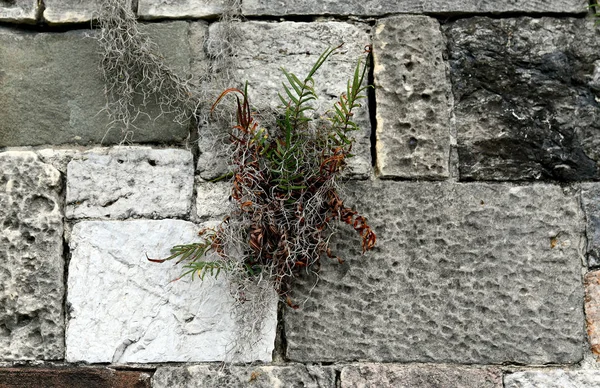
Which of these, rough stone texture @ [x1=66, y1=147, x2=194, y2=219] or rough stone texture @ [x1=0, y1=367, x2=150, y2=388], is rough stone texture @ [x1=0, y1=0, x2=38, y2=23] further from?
rough stone texture @ [x1=0, y1=367, x2=150, y2=388]

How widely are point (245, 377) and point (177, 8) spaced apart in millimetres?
1398

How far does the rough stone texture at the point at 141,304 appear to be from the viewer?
2152mm

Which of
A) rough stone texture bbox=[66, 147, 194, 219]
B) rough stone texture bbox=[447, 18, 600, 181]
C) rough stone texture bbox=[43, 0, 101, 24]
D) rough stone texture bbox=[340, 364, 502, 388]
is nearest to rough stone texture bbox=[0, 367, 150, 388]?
rough stone texture bbox=[66, 147, 194, 219]

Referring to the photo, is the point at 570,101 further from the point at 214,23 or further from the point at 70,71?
the point at 70,71

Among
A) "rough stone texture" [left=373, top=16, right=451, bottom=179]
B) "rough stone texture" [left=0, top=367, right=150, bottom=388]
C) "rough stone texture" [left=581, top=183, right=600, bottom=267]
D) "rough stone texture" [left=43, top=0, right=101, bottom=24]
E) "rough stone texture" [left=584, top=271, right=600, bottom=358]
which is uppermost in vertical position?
"rough stone texture" [left=43, top=0, right=101, bottom=24]

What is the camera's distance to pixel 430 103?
2.24 m

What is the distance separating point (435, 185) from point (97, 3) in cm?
144

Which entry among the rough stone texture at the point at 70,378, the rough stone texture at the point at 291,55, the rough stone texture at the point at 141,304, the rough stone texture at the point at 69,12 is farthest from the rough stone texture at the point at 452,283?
the rough stone texture at the point at 69,12

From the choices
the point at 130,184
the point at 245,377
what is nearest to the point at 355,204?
the point at 245,377

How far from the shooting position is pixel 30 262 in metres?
2.18

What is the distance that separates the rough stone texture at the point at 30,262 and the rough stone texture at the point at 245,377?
41cm

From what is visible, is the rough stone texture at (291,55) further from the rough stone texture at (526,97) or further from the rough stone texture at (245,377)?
the rough stone texture at (245,377)

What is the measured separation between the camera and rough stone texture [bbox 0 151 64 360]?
2.16 m

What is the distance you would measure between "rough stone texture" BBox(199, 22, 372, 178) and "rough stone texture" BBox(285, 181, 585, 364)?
15.4 inches
